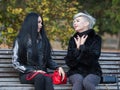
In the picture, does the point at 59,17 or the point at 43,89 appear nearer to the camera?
the point at 43,89

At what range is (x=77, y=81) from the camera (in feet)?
24.5

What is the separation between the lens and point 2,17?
10.9 m


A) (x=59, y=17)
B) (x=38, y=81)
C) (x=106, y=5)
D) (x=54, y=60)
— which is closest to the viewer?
(x=38, y=81)

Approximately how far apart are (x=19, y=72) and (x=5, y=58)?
0.51m

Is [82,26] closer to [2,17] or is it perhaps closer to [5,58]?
[5,58]

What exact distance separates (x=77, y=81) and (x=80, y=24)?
2.97ft

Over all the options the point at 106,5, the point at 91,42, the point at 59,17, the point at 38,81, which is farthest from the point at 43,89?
the point at 106,5

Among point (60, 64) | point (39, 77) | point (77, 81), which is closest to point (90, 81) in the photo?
point (77, 81)

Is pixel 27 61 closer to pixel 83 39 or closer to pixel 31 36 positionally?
pixel 31 36

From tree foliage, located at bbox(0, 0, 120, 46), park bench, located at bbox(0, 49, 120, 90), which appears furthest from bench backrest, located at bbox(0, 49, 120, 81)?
tree foliage, located at bbox(0, 0, 120, 46)

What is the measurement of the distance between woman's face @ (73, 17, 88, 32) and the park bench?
0.78m

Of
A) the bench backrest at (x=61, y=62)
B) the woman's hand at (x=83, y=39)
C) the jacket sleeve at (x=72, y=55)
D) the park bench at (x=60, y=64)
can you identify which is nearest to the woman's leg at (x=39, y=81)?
the park bench at (x=60, y=64)

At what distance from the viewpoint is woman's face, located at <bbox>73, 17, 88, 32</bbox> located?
779cm

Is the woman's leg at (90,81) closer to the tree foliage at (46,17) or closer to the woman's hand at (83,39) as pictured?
the woman's hand at (83,39)
